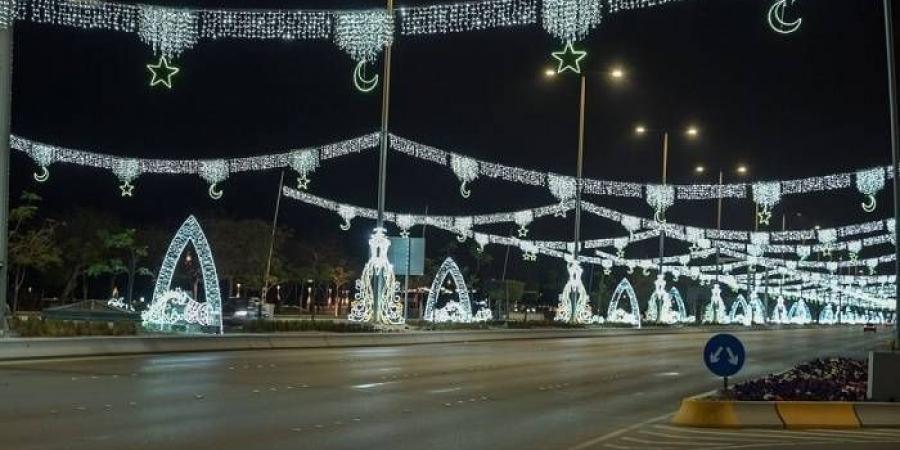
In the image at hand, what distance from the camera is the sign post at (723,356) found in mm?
14773

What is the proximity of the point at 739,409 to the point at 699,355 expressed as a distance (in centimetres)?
2505

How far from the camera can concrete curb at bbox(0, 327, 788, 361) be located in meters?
27.2

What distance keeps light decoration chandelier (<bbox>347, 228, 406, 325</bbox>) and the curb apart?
82.3 ft

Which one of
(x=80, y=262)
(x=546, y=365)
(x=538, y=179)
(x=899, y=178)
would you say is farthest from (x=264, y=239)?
(x=899, y=178)

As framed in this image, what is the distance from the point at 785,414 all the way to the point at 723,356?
1973 millimetres

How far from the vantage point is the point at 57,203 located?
295 feet

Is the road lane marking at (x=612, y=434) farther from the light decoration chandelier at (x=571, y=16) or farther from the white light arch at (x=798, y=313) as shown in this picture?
the white light arch at (x=798, y=313)

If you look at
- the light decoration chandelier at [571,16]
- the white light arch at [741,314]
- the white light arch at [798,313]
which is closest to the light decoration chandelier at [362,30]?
the light decoration chandelier at [571,16]

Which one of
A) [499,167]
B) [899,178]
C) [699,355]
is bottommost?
[699,355]

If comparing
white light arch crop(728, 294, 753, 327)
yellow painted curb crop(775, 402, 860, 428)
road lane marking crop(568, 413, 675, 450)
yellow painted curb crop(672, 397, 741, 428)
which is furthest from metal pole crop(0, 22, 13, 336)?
white light arch crop(728, 294, 753, 327)

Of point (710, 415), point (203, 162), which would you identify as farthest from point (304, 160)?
point (710, 415)

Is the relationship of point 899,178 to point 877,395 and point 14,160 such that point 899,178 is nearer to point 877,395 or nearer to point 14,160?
point 877,395

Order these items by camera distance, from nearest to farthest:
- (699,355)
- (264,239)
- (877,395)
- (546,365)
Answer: (877,395) → (546,365) → (699,355) → (264,239)

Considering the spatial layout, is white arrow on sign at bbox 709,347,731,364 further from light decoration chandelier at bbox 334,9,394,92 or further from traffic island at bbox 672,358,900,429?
light decoration chandelier at bbox 334,9,394,92
